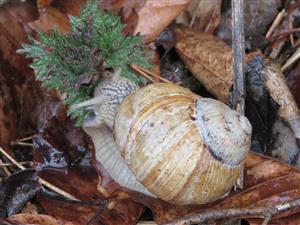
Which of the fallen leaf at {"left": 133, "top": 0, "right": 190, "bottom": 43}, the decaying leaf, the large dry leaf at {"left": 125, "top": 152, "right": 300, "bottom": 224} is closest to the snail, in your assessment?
the large dry leaf at {"left": 125, "top": 152, "right": 300, "bottom": 224}

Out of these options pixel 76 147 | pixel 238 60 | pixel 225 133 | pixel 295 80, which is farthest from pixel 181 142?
pixel 295 80

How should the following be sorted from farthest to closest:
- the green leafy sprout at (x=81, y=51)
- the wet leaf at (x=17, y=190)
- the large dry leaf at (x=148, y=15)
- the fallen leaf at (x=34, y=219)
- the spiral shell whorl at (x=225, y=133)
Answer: the large dry leaf at (x=148, y=15), the green leafy sprout at (x=81, y=51), the wet leaf at (x=17, y=190), the fallen leaf at (x=34, y=219), the spiral shell whorl at (x=225, y=133)

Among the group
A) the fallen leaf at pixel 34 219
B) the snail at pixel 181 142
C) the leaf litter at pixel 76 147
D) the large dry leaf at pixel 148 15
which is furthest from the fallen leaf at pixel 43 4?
the fallen leaf at pixel 34 219

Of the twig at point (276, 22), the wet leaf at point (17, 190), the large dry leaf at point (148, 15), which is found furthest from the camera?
the twig at point (276, 22)

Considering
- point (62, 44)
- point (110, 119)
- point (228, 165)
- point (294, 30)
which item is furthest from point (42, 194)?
point (294, 30)

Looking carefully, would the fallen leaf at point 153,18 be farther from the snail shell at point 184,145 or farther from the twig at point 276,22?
the snail shell at point 184,145

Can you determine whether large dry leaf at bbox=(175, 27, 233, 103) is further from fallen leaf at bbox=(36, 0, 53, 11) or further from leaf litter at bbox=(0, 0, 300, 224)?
fallen leaf at bbox=(36, 0, 53, 11)
